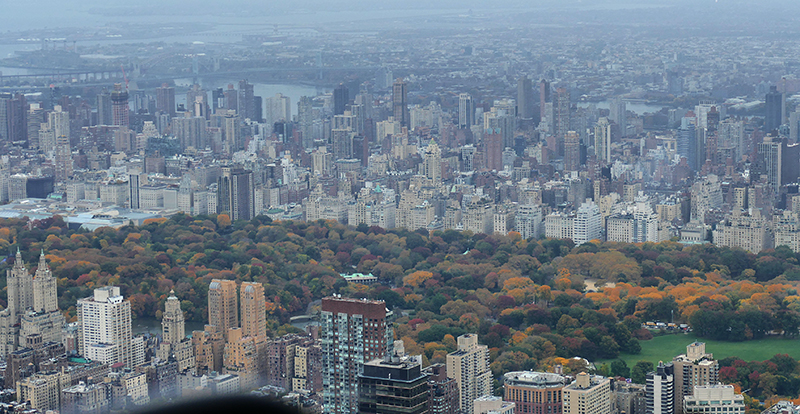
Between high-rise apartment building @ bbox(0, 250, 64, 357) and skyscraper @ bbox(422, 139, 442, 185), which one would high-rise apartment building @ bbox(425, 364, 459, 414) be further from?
skyscraper @ bbox(422, 139, 442, 185)

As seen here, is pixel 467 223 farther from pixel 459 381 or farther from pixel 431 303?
pixel 459 381

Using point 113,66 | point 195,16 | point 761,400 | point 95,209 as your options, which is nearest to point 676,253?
point 761,400

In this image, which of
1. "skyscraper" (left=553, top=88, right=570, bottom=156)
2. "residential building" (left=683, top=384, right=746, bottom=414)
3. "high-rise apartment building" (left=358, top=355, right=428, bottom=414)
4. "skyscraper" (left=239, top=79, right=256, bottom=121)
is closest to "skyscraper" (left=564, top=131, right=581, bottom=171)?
"skyscraper" (left=553, top=88, right=570, bottom=156)

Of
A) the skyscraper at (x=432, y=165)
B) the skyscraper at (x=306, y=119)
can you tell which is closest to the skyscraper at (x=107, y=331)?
the skyscraper at (x=432, y=165)

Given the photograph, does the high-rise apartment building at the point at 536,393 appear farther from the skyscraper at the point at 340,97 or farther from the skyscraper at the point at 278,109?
the skyscraper at the point at 278,109

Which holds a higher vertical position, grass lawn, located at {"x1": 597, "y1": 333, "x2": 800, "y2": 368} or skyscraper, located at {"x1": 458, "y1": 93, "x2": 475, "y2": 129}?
skyscraper, located at {"x1": 458, "y1": 93, "x2": 475, "y2": 129}

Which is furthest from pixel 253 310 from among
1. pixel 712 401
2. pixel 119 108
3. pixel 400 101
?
pixel 119 108
